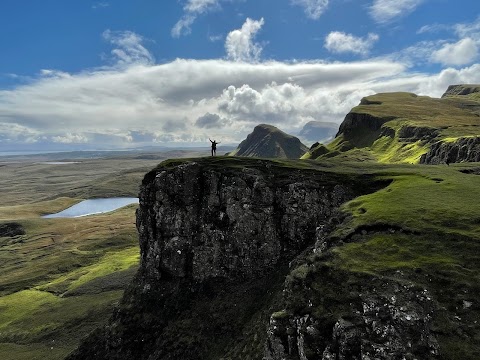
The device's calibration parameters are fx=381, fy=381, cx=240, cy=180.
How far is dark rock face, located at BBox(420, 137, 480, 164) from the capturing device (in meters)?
122

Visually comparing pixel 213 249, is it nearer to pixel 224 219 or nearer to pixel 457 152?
pixel 224 219

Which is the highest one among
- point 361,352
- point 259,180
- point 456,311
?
point 259,180

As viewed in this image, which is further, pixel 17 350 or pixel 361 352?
pixel 17 350

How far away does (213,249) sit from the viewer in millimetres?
68438

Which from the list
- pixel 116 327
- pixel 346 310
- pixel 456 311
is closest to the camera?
pixel 456 311

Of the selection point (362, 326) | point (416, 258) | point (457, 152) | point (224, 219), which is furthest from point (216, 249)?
point (457, 152)

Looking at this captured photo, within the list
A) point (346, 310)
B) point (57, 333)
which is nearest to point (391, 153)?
point (57, 333)

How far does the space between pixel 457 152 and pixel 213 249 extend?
10307 cm

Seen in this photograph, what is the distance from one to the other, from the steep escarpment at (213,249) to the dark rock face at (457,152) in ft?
233

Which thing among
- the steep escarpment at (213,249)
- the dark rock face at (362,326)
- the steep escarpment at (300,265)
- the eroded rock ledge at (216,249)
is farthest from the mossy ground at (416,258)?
the steep escarpment at (213,249)

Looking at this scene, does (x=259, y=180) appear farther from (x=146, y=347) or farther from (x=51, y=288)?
(x=51, y=288)

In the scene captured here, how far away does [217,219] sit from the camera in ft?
→ 228

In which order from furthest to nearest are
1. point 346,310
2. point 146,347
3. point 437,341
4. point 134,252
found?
point 134,252 < point 146,347 < point 346,310 < point 437,341

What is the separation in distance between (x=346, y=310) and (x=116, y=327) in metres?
50.7
